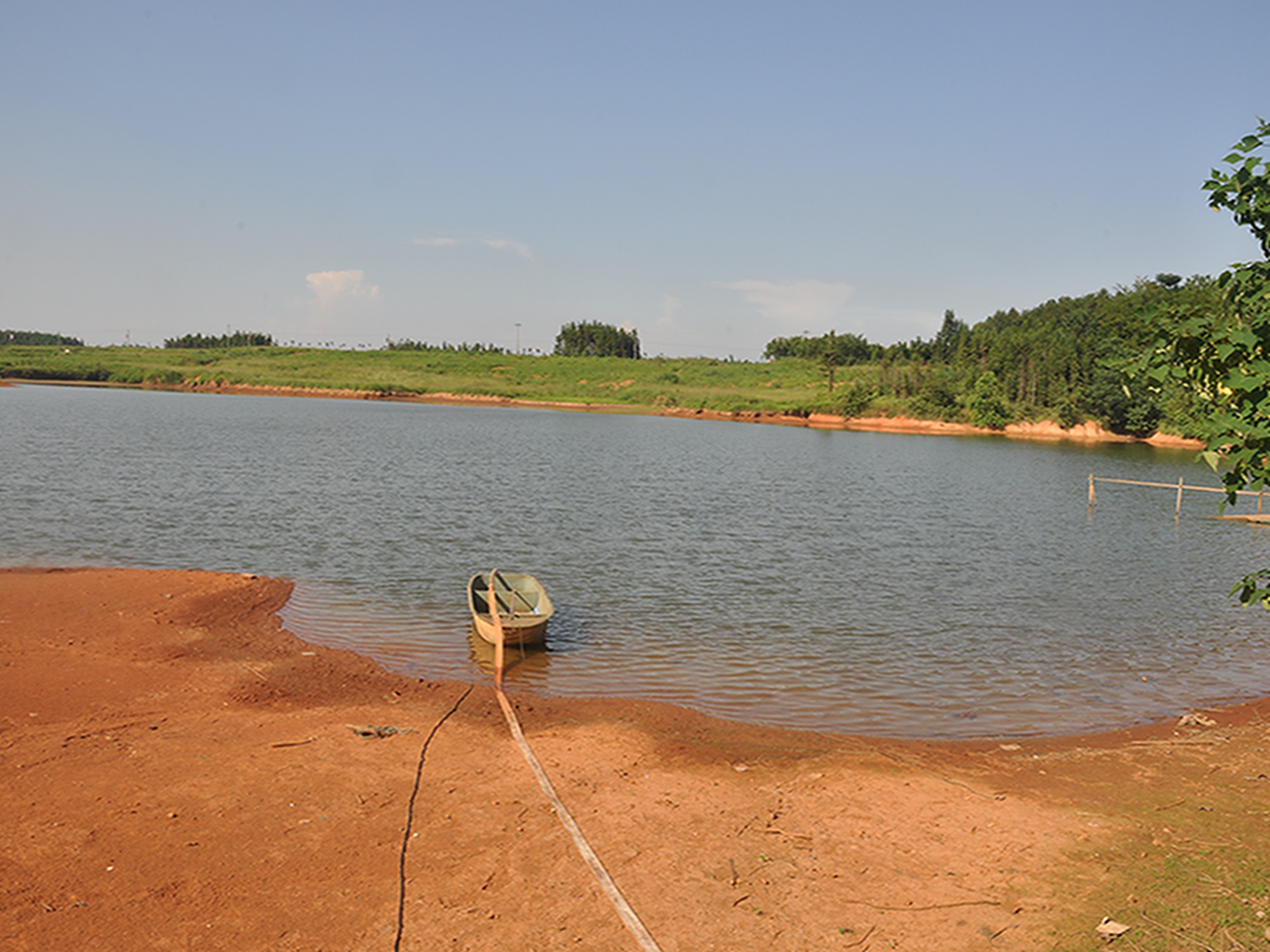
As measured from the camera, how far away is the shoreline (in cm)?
10888

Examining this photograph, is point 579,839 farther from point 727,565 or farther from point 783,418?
point 783,418

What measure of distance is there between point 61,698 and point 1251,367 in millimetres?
14878

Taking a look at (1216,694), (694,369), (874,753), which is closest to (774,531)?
(1216,694)

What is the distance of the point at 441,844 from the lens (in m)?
8.74

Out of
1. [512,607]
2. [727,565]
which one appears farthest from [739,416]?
[512,607]

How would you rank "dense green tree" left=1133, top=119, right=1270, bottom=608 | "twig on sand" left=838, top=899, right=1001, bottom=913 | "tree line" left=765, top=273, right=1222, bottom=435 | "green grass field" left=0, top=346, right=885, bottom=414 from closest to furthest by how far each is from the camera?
"dense green tree" left=1133, top=119, right=1270, bottom=608 → "twig on sand" left=838, top=899, right=1001, bottom=913 → "tree line" left=765, top=273, right=1222, bottom=435 → "green grass field" left=0, top=346, right=885, bottom=414

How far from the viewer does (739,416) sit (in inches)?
5162

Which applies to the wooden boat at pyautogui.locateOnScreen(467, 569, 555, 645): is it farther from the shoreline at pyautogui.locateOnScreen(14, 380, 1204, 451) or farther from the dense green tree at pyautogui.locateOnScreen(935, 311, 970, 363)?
the dense green tree at pyautogui.locateOnScreen(935, 311, 970, 363)

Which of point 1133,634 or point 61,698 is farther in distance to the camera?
point 1133,634

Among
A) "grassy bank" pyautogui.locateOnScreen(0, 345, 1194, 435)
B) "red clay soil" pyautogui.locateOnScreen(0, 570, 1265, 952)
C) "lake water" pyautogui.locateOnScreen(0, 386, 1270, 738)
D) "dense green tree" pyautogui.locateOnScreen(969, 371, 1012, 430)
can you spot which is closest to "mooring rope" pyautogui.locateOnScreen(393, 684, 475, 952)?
"red clay soil" pyautogui.locateOnScreen(0, 570, 1265, 952)

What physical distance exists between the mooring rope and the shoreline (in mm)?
100807

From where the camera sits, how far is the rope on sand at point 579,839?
725 centimetres

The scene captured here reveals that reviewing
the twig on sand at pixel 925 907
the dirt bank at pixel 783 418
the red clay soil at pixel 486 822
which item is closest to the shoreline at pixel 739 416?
the dirt bank at pixel 783 418

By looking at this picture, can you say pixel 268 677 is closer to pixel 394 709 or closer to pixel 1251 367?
pixel 394 709
